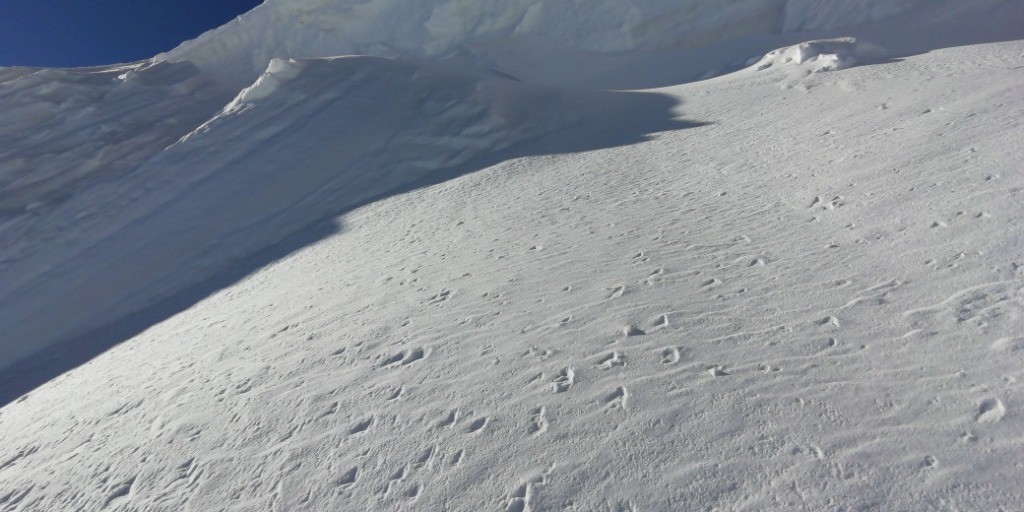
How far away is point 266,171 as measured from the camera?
1440 centimetres

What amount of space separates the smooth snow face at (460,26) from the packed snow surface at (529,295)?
7769 mm

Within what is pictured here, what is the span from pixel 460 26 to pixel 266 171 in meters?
13.2

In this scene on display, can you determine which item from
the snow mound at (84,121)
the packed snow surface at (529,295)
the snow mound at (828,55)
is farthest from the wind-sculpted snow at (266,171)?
the snow mound at (828,55)

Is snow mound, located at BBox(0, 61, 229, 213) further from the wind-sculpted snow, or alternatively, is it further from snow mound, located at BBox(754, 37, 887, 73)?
snow mound, located at BBox(754, 37, 887, 73)

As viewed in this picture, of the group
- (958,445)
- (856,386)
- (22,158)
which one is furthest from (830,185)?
(22,158)

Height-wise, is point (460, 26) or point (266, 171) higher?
point (460, 26)

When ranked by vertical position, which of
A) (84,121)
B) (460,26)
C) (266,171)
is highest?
(460,26)

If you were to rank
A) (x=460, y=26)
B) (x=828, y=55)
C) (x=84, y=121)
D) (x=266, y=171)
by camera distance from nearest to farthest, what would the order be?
1. (x=266, y=171)
2. (x=828, y=55)
3. (x=84, y=121)
4. (x=460, y=26)

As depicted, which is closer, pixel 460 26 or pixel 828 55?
pixel 828 55

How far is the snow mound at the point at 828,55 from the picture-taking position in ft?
47.7

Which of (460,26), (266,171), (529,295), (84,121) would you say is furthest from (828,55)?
(84,121)

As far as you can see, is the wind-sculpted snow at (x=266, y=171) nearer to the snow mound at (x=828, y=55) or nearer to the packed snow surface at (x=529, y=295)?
the packed snow surface at (x=529, y=295)

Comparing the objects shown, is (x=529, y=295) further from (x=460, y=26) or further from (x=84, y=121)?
(x=460, y=26)

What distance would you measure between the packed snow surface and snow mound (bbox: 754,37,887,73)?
0.37 ft
